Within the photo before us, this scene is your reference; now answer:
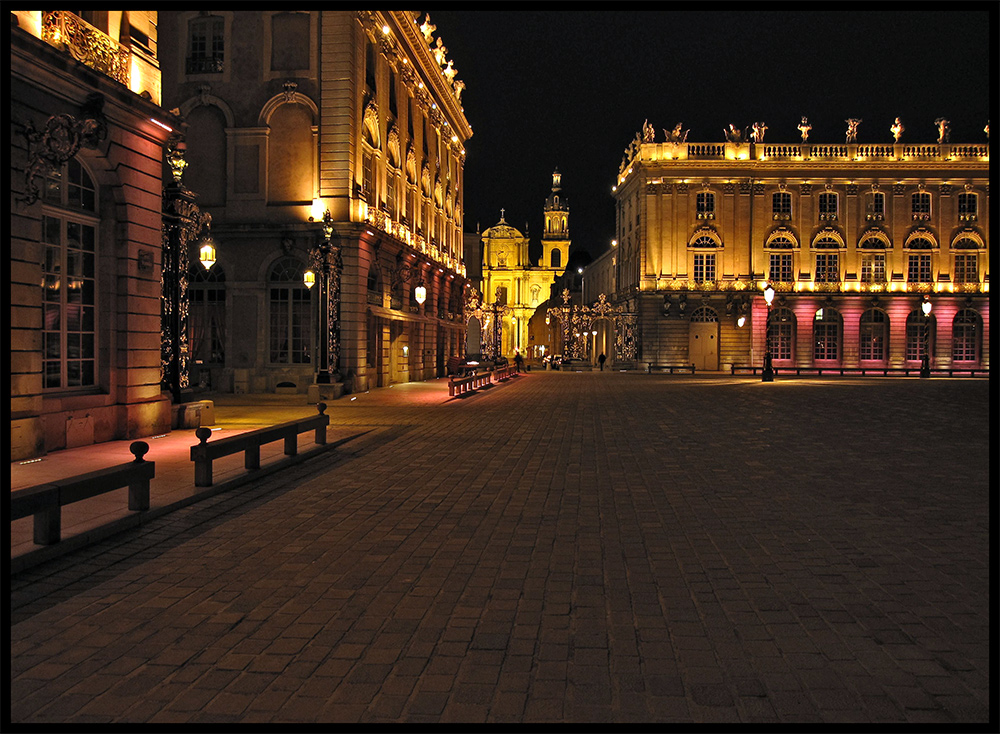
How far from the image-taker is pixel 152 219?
47.8ft

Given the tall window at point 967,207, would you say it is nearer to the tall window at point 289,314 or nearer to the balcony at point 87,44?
the tall window at point 289,314

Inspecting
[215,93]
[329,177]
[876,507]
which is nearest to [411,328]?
[329,177]

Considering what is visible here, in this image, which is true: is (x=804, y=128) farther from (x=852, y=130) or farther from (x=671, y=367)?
(x=671, y=367)

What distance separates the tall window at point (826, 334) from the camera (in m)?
61.1

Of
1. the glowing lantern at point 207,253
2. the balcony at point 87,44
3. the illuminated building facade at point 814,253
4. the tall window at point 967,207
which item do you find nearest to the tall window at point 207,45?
the glowing lantern at point 207,253

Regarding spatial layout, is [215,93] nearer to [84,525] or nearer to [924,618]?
[84,525]

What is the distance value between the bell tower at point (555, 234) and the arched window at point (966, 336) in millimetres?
59781

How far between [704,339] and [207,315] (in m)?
41.8

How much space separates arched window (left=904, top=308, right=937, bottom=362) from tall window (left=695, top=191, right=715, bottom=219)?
1712 centimetres

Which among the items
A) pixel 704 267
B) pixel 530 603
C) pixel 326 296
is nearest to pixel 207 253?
pixel 326 296

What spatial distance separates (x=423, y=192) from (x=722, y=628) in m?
38.8

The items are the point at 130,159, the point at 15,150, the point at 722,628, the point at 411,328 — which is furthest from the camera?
the point at 411,328

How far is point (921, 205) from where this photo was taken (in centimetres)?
6138

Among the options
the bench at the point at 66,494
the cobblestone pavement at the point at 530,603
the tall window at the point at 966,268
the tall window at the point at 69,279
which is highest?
the tall window at the point at 966,268
